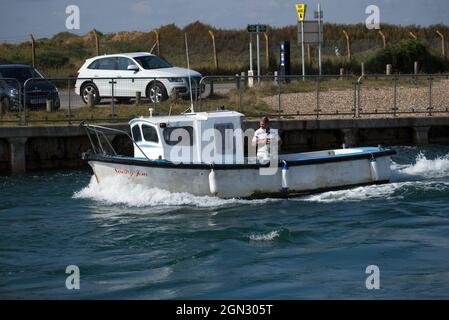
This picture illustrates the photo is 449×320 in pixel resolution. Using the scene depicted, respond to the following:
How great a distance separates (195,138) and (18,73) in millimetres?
11323

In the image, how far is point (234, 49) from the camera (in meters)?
68.2

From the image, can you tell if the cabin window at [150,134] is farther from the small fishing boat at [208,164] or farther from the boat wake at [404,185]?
the boat wake at [404,185]

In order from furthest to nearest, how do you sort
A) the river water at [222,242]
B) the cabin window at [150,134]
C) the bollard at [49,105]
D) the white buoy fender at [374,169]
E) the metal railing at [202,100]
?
the bollard at [49,105] < the metal railing at [202,100] < the white buoy fender at [374,169] < the cabin window at [150,134] < the river water at [222,242]

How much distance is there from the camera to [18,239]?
1850 centimetres

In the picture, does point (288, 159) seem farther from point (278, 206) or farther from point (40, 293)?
point (40, 293)

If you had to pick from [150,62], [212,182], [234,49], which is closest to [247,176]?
[212,182]

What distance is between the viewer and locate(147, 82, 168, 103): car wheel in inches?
1190

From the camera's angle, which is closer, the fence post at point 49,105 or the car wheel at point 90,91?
the fence post at point 49,105

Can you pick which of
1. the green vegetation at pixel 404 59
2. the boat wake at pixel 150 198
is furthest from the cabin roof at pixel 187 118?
the green vegetation at pixel 404 59

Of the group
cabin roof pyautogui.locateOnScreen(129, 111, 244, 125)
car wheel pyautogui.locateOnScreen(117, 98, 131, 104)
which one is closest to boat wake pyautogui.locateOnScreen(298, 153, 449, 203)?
cabin roof pyautogui.locateOnScreen(129, 111, 244, 125)

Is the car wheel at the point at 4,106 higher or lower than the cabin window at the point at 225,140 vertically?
higher

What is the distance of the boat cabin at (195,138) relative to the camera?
70.7ft
